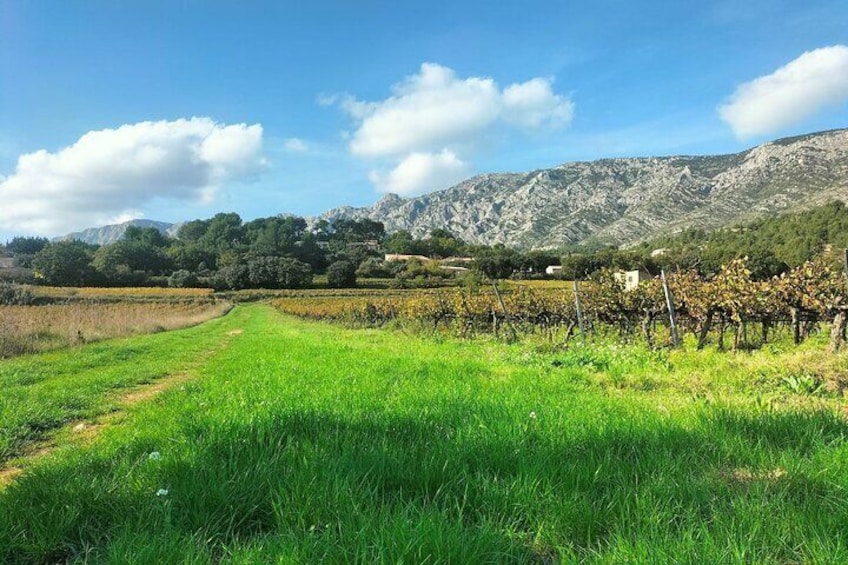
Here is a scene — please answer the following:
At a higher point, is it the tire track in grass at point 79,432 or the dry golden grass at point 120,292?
the dry golden grass at point 120,292

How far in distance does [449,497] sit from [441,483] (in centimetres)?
21

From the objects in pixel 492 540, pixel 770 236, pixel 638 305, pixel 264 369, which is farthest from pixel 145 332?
pixel 770 236

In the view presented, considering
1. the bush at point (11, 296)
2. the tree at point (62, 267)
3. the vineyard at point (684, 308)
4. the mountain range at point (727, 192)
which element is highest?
the mountain range at point (727, 192)

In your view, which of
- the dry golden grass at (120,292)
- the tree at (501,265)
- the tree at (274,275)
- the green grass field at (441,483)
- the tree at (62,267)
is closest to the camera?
the green grass field at (441,483)

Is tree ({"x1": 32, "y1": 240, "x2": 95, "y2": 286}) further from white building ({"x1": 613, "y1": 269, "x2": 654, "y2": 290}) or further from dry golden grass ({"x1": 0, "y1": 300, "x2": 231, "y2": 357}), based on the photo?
white building ({"x1": 613, "y1": 269, "x2": 654, "y2": 290})

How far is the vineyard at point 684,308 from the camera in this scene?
1136 centimetres

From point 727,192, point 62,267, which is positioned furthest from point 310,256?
A: point 727,192

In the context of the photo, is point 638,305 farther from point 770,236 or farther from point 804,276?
point 770,236

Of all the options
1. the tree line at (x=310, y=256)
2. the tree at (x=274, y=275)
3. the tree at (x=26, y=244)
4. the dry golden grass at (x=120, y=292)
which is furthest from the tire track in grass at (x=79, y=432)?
the tree at (x=26, y=244)

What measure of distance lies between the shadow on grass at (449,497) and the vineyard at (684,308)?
8324 mm

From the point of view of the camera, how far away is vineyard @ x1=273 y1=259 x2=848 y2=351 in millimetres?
11359

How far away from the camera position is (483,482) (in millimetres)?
2738

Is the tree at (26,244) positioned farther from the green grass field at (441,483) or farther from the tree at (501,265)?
the green grass field at (441,483)

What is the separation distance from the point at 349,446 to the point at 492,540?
4.80ft
